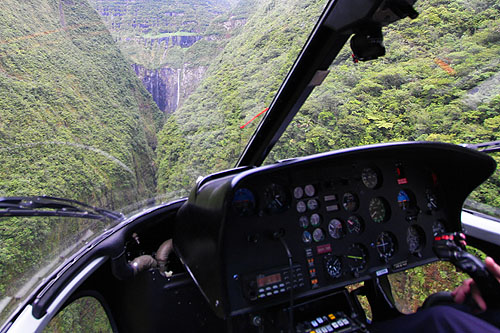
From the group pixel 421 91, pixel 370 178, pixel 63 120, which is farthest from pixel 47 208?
pixel 421 91

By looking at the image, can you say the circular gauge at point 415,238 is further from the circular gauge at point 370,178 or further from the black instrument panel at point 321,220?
the circular gauge at point 370,178

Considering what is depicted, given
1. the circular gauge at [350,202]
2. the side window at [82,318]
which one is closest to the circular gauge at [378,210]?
the circular gauge at [350,202]

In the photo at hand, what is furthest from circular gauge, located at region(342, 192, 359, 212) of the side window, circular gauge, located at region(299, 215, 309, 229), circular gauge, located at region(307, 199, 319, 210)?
the side window

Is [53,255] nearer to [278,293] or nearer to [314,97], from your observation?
[278,293]

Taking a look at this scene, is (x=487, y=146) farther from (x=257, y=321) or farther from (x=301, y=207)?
(x=257, y=321)

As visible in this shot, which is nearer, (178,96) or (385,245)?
(385,245)
